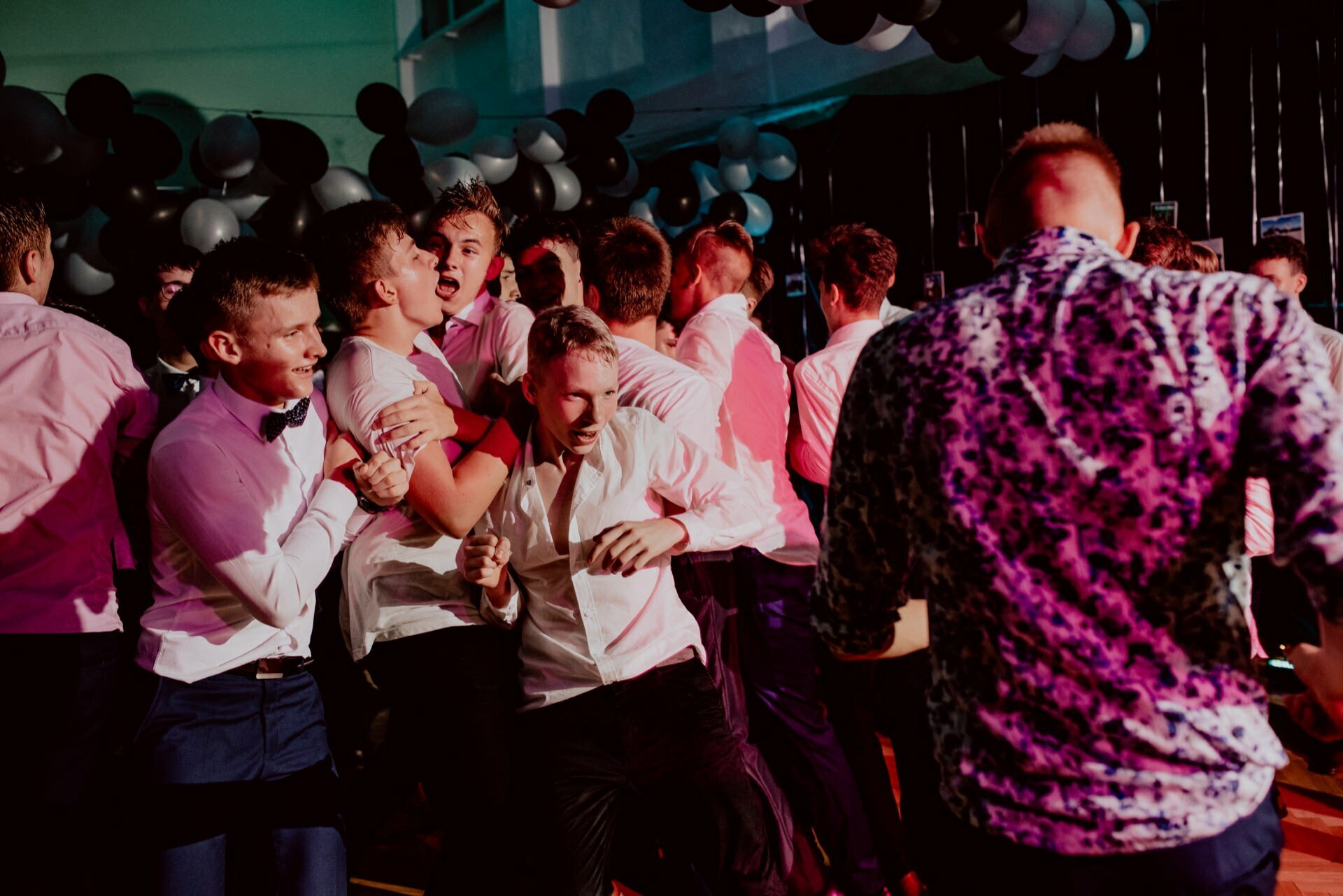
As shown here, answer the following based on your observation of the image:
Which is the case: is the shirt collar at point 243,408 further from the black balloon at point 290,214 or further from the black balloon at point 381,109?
the black balloon at point 381,109

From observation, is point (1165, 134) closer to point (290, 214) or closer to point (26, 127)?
point (290, 214)

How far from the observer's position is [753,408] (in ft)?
9.48

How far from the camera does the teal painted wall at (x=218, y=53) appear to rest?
891 cm

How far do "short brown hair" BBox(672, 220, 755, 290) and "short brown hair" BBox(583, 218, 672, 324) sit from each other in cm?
45

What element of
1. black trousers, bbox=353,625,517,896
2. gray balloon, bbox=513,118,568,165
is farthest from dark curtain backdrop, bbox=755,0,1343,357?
black trousers, bbox=353,625,517,896

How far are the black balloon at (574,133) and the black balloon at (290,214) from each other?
5.32 feet

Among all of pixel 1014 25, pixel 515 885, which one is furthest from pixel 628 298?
pixel 1014 25

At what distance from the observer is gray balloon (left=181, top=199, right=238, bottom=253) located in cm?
532

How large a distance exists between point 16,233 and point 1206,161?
18.7 feet

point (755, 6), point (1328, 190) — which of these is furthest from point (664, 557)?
point (1328, 190)

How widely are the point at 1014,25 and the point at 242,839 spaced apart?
4223 mm

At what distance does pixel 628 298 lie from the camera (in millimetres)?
2561

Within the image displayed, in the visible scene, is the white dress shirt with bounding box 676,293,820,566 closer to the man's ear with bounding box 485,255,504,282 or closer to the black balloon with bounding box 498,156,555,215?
the man's ear with bounding box 485,255,504,282

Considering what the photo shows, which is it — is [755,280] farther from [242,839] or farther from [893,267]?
[242,839]
